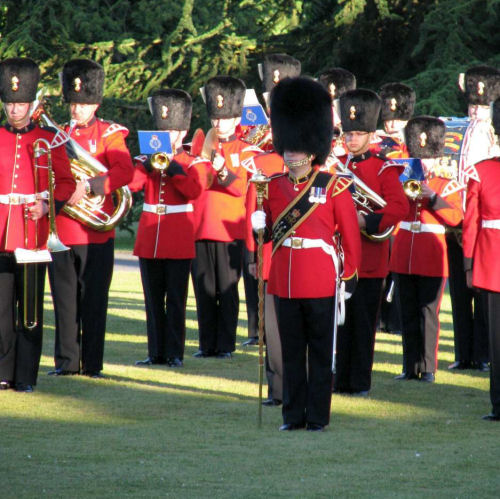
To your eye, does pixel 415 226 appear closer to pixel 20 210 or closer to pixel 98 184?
pixel 98 184

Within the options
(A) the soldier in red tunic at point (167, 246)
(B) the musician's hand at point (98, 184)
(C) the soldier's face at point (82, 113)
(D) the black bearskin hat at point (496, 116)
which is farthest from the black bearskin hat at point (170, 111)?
(D) the black bearskin hat at point (496, 116)

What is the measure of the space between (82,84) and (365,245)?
226cm

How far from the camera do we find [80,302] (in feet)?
29.0

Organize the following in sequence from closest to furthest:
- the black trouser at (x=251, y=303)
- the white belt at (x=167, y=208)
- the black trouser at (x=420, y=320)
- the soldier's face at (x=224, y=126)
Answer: the black trouser at (x=420, y=320), the white belt at (x=167, y=208), the soldier's face at (x=224, y=126), the black trouser at (x=251, y=303)

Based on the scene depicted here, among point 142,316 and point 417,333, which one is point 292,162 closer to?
point 417,333

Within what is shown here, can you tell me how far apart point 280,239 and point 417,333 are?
2.30 meters

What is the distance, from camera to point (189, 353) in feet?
33.6

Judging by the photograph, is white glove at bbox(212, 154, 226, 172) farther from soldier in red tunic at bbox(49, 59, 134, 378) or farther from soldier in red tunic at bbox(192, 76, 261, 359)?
soldier in red tunic at bbox(49, 59, 134, 378)

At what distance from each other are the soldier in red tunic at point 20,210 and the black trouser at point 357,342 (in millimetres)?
1882

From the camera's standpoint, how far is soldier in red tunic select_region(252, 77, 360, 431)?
6.89 meters

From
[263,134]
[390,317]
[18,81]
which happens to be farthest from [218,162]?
[390,317]

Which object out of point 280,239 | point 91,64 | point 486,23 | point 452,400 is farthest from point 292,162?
point 486,23

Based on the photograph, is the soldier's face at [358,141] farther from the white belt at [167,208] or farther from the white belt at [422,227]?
the white belt at [167,208]

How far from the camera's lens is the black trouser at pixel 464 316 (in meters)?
9.54
